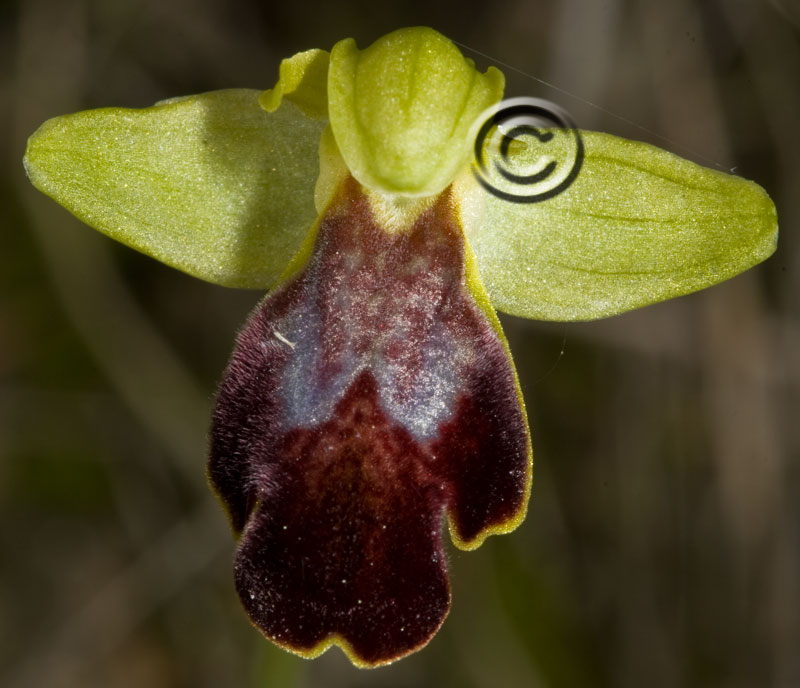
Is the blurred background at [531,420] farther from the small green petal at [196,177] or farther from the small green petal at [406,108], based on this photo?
the small green petal at [406,108]

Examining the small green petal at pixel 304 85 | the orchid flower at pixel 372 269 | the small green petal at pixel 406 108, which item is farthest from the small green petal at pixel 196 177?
the small green petal at pixel 406 108

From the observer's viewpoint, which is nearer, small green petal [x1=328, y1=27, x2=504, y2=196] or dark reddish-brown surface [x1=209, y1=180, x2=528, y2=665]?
dark reddish-brown surface [x1=209, y1=180, x2=528, y2=665]

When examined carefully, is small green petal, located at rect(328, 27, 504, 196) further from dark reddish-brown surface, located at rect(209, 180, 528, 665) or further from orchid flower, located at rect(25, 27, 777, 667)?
dark reddish-brown surface, located at rect(209, 180, 528, 665)

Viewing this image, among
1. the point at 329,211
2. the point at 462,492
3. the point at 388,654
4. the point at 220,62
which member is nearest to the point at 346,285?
the point at 329,211

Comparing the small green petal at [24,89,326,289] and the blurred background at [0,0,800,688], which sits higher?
the small green petal at [24,89,326,289]

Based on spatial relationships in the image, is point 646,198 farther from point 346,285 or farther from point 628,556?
point 628,556

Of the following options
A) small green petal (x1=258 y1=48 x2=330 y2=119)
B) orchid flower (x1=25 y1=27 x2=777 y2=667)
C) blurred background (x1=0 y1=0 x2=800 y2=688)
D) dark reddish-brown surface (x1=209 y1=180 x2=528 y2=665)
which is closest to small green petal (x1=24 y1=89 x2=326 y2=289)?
orchid flower (x1=25 y1=27 x2=777 y2=667)
